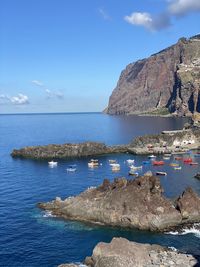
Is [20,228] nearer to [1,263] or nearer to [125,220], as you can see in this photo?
[1,263]

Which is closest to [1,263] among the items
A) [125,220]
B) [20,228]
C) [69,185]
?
[20,228]

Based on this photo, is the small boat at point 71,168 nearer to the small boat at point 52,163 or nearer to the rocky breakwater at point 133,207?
the small boat at point 52,163

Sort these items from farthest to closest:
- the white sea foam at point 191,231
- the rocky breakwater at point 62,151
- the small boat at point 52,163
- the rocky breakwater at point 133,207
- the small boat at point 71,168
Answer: the rocky breakwater at point 62,151
the small boat at point 52,163
the small boat at point 71,168
the rocky breakwater at point 133,207
the white sea foam at point 191,231

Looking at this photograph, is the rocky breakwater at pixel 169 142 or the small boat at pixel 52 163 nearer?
the small boat at pixel 52 163

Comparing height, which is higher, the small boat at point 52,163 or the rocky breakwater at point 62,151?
the rocky breakwater at point 62,151

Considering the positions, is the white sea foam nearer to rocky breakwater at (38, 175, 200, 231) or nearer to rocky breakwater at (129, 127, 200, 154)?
rocky breakwater at (38, 175, 200, 231)

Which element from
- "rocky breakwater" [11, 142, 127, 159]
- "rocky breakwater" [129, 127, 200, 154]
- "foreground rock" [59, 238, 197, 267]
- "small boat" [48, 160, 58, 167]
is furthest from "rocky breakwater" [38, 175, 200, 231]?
"rocky breakwater" [129, 127, 200, 154]

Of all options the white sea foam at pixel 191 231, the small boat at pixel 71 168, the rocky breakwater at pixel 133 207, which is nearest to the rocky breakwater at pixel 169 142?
the small boat at pixel 71 168

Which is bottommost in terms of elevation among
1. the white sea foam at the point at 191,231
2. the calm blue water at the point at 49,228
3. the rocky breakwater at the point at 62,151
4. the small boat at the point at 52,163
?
the calm blue water at the point at 49,228
